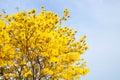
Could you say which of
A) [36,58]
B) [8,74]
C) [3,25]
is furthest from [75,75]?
[3,25]

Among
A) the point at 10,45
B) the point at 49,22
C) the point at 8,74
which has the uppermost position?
the point at 49,22

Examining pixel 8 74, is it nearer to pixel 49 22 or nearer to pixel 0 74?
pixel 0 74

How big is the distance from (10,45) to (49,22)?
308 cm

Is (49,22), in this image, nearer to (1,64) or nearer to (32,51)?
(32,51)

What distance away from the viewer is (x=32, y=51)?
63.7 feet

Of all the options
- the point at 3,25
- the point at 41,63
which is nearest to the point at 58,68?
the point at 41,63

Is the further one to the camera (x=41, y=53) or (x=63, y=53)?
(x=63, y=53)

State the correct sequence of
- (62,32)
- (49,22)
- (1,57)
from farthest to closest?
(62,32) → (49,22) → (1,57)

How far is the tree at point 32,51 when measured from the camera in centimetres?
1878

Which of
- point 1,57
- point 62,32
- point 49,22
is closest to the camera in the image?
point 1,57

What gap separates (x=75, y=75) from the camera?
20.5m

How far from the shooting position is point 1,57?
1881 cm

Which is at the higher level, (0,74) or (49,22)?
(49,22)

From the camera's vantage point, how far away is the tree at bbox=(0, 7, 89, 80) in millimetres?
18781
